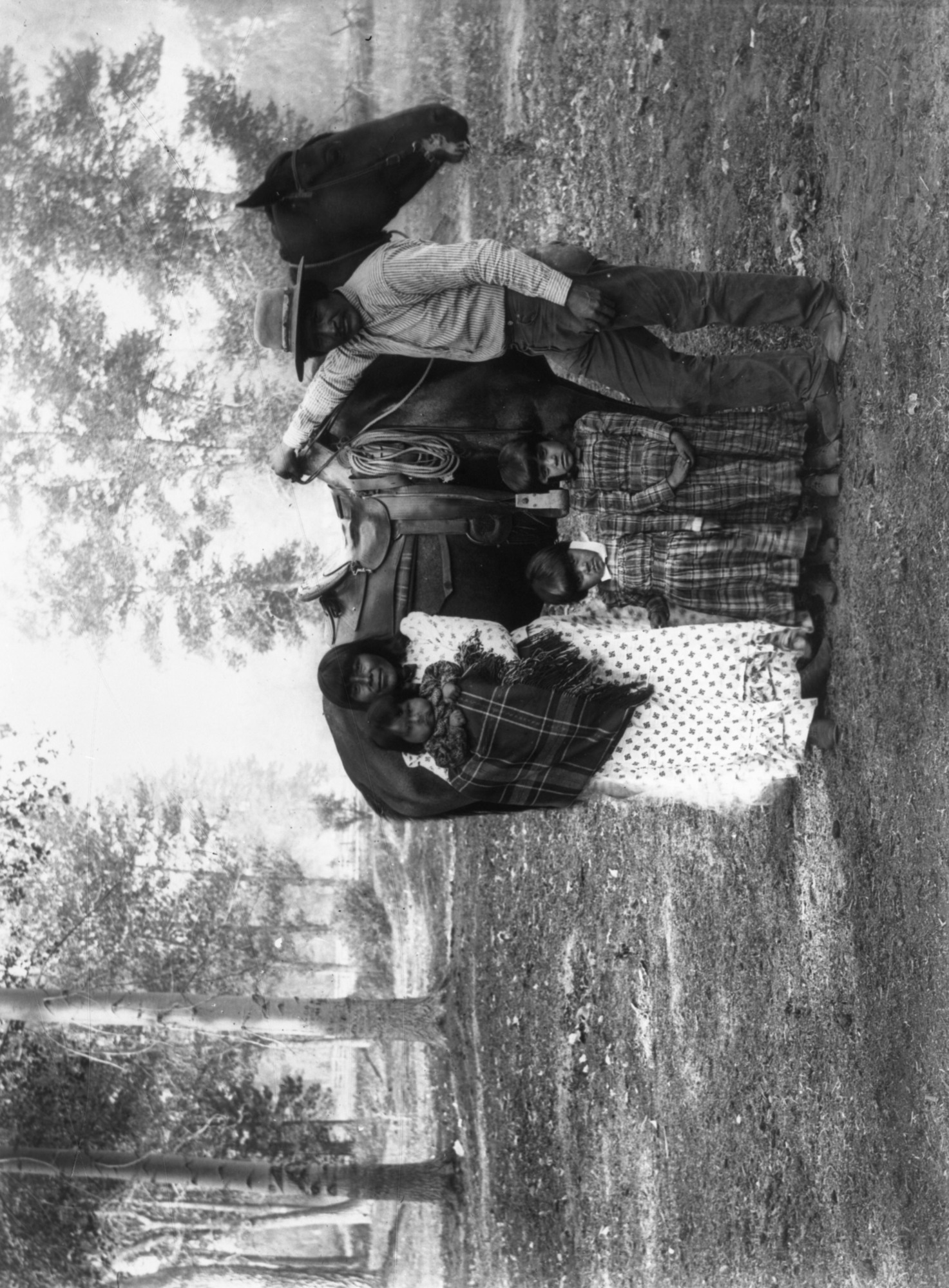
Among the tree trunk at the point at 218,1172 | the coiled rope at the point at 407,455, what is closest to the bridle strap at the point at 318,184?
the coiled rope at the point at 407,455

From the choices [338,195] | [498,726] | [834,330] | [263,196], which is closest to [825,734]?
[498,726]

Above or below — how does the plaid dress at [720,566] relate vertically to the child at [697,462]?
below

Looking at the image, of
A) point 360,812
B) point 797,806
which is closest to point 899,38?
point 797,806

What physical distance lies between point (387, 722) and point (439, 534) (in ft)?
2.28

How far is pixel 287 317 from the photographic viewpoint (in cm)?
296

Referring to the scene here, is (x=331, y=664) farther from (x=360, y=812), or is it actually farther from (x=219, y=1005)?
(x=219, y=1005)

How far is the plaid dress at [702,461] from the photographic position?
3137 millimetres

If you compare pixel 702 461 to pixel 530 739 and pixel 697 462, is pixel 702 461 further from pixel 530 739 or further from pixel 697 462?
pixel 530 739

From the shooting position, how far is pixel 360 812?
515 centimetres

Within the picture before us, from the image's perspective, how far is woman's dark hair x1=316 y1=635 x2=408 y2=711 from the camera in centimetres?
303

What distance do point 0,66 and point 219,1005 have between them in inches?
169

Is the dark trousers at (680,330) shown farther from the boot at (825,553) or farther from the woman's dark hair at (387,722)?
the woman's dark hair at (387,722)

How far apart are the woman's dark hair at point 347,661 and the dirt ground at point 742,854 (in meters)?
1.42

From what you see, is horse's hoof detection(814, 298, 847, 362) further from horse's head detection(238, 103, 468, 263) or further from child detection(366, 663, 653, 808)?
horse's head detection(238, 103, 468, 263)
